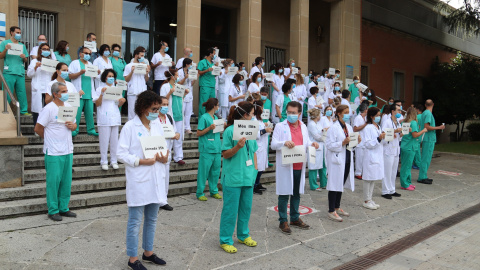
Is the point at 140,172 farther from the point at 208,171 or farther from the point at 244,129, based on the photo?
the point at 208,171

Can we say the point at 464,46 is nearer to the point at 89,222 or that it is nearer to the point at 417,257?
the point at 417,257

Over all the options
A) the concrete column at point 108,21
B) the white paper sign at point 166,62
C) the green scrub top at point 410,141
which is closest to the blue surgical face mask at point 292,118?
the white paper sign at point 166,62

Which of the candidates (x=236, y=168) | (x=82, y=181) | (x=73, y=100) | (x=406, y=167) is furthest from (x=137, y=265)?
(x=406, y=167)

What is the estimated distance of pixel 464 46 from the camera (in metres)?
31.9

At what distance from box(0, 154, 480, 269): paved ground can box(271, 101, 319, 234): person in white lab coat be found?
538 millimetres

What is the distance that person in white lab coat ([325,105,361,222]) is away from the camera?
7.58 meters

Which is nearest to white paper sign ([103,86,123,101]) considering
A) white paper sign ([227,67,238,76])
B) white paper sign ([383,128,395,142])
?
white paper sign ([227,67,238,76])

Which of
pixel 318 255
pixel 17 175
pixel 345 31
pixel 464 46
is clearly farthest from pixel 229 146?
pixel 464 46

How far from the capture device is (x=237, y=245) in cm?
604

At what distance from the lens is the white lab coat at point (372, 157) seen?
8.60 meters

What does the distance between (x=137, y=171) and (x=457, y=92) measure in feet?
82.9

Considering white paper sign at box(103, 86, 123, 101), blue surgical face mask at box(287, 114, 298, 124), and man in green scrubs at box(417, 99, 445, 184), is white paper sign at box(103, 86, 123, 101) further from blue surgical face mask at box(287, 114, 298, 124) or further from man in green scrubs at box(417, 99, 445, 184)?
man in green scrubs at box(417, 99, 445, 184)

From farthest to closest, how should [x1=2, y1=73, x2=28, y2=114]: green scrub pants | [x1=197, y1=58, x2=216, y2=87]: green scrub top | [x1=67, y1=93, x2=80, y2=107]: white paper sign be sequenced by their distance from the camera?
[x1=197, y1=58, x2=216, y2=87]: green scrub top < [x1=2, y1=73, x2=28, y2=114]: green scrub pants < [x1=67, y1=93, x2=80, y2=107]: white paper sign

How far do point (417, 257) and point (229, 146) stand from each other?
309 centimetres
